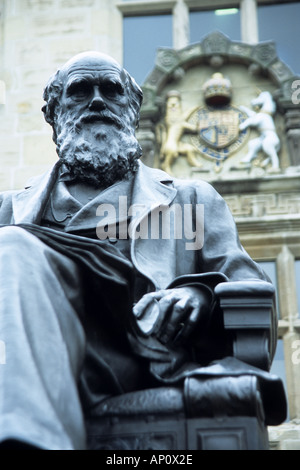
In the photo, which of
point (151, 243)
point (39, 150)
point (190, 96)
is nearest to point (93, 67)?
point (151, 243)

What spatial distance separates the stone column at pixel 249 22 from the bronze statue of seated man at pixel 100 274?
8.40m

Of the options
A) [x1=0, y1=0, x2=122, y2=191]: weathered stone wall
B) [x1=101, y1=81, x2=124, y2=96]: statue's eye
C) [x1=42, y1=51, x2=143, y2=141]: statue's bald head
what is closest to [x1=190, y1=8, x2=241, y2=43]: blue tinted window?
[x1=0, y1=0, x2=122, y2=191]: weathered stone wall

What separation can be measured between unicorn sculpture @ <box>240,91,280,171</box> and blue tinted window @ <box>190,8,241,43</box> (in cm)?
104

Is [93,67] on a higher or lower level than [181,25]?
lower

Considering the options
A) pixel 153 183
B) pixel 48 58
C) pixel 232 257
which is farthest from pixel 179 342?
pixel 48 58

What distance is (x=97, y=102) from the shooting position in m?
3.21

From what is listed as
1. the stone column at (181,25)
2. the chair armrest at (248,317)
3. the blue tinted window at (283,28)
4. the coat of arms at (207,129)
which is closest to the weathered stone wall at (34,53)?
the stone column at (181,25)

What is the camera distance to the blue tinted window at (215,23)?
1184 cm

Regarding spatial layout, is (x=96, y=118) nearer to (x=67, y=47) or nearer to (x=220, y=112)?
(x=220, y=112)

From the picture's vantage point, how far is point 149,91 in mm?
11023

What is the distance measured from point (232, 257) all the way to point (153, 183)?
1.26 feet

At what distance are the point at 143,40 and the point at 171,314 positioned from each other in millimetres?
9445

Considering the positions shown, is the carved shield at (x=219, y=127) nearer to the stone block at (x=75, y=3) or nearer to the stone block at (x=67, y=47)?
the stone block at (x=67, y=47)
